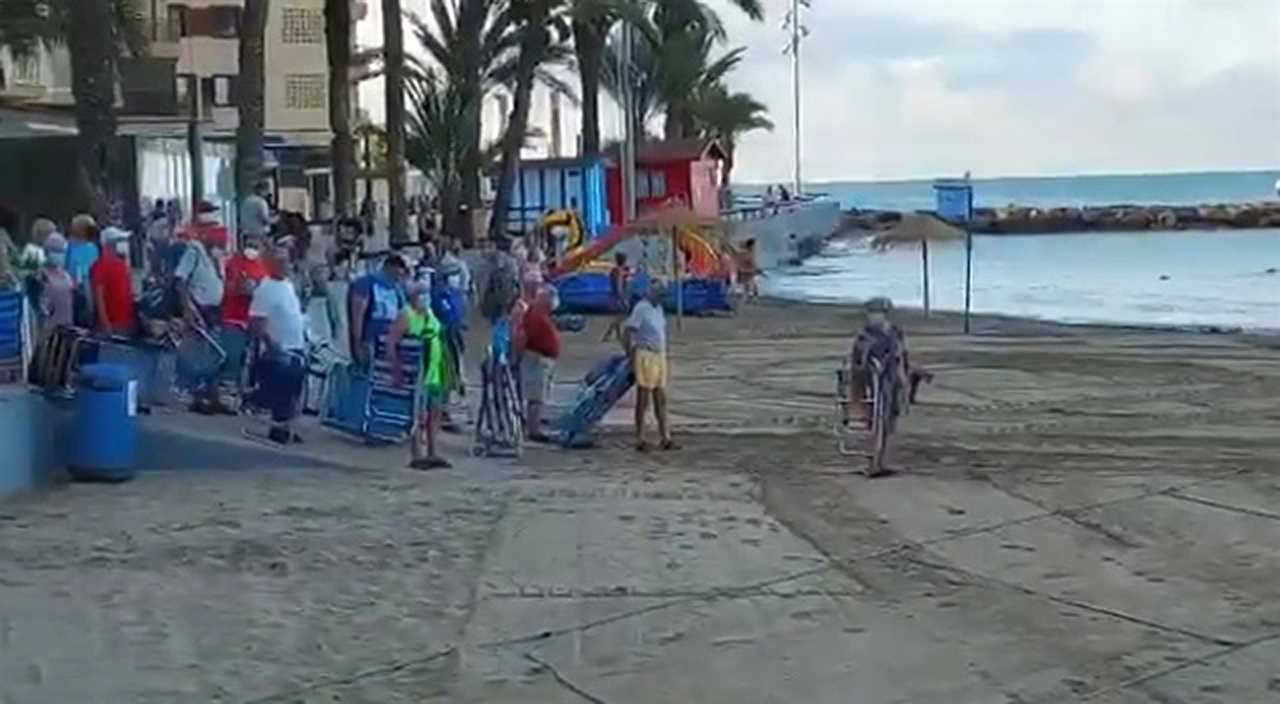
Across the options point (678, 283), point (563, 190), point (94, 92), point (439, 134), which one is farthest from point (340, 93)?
point (563, 190)

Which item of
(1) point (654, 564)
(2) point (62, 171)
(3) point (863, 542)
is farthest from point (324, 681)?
(2) point (62, 171)

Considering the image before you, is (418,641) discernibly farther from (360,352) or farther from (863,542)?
(360,352)

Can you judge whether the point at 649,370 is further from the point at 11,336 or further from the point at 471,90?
the point at 471,90

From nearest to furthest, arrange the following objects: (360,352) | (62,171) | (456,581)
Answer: (456,581)
(360,352)
(62,171)

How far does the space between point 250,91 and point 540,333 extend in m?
10.6

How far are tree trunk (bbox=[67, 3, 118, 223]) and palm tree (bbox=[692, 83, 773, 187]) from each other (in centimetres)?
4942

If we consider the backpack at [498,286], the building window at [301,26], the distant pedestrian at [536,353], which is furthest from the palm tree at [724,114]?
the distant pedestrian at [536,353]

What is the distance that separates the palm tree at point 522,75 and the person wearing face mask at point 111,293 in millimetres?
25180

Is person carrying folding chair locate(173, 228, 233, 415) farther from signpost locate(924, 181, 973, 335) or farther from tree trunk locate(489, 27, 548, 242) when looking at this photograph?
tree trunk locate(489, 27, 548, 242)

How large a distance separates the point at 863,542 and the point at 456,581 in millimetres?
2680

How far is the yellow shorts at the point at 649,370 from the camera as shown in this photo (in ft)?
58.2

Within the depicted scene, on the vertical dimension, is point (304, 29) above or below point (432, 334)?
above

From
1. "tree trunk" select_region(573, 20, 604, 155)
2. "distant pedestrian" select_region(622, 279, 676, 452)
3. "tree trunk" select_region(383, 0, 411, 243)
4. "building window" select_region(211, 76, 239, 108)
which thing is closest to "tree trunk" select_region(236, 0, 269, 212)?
"tree trunk" select_region(383, 0, 411, 243)

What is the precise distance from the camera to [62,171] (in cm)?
3734
